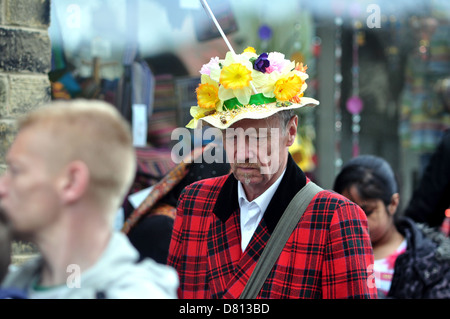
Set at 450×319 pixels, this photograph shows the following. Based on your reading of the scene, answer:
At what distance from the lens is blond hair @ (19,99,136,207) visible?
1209 mm

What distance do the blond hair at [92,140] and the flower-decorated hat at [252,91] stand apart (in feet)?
2.54

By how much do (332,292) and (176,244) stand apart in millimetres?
567

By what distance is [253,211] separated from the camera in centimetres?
215

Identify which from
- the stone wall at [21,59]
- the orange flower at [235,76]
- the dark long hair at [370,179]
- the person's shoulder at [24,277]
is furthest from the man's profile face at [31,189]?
the dark long hair at [370,179]

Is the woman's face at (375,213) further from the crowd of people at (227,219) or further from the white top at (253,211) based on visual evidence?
the white top at (253,211)

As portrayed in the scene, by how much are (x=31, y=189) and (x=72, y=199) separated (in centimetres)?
8

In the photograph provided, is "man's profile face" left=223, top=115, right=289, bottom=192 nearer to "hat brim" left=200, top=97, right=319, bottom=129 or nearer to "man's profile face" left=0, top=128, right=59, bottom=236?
"hat brim" left=200, top=97, right=319, bottom=129

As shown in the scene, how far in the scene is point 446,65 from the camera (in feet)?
19.8

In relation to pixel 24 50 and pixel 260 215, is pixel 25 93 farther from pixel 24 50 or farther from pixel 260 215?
pixel 260 215

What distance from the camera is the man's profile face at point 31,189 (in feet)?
3.95

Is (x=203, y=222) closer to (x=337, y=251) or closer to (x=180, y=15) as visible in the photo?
(x=337, y=251)

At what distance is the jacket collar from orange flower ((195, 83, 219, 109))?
29 centimetres

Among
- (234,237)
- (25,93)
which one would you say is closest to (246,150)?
(234,237)
